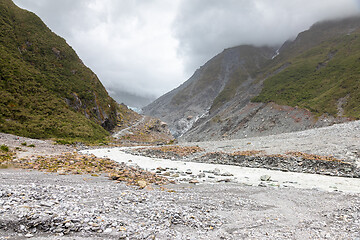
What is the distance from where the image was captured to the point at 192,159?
98.0 ft

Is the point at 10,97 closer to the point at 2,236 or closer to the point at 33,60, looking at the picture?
the point at 33,60

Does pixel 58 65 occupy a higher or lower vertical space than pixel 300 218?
higher

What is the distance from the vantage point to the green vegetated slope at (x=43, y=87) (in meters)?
38.3

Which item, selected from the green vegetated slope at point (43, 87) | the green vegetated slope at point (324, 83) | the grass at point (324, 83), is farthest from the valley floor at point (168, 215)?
the green vegetated slope at point (324, 83)

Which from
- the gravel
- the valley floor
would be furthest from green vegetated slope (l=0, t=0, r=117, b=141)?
the gravel

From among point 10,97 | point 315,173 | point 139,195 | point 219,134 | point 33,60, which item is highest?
point 33,60

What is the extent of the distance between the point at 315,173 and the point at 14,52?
7464 centimetres

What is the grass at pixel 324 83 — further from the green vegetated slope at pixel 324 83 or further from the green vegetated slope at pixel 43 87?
the green vegetated slope at pixel 43 87

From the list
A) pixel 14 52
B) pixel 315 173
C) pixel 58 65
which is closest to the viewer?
pixel 315 173

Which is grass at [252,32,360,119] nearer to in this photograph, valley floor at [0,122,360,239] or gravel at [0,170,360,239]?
valley floor at [0,122,360,239]

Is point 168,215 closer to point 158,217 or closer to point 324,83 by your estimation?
point 158,217

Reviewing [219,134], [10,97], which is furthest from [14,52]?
[219,134]

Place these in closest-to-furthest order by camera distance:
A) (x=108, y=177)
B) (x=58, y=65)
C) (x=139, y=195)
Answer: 1. (x=139, y=195)
2. (x=108, y=177)
3. (x=58, y=65)

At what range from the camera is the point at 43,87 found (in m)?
50.3
